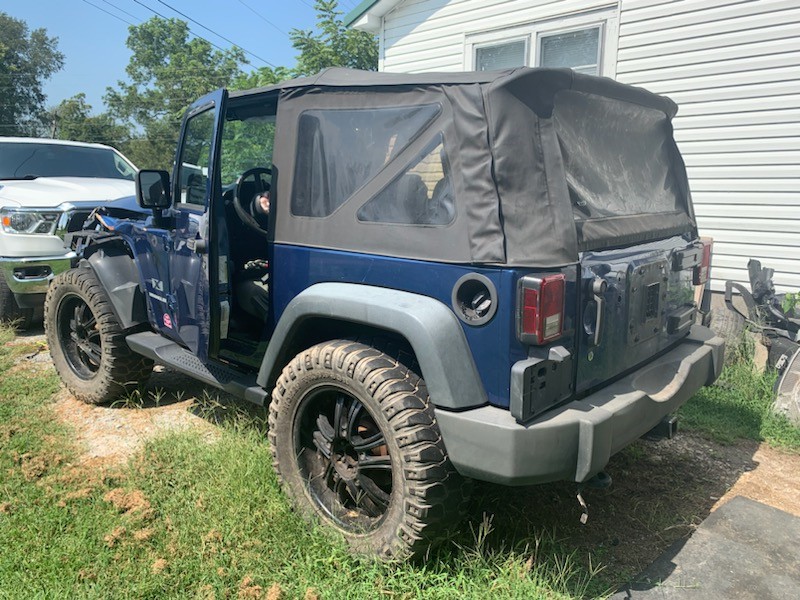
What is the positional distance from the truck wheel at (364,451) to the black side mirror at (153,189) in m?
1.52

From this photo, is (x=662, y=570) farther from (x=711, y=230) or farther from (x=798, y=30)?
(x=798, y=30)

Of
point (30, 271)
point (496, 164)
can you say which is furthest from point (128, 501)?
point (30, 271)

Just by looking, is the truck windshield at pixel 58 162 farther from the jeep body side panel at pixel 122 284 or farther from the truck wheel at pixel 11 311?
the jeep body side panel at pixel 122 284

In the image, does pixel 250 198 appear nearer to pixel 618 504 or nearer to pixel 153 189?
pixel 153 189

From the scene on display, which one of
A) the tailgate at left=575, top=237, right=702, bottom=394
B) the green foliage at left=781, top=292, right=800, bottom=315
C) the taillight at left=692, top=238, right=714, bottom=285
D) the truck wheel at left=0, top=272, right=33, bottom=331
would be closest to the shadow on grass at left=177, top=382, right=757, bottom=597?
the tailgate at left=575, top=237, right=702, bottom=394

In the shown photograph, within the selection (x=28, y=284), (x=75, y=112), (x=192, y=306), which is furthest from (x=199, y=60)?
(x=192, y=306)

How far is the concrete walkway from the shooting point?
264cm

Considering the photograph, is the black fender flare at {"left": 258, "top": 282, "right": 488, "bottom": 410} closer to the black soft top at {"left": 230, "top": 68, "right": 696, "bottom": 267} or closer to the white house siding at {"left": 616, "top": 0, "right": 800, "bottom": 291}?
the black soft top at {"left": 230, "top": 68, "right": 696, "bottom": 267}

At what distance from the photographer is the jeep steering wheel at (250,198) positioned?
151 inches

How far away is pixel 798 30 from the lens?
18.4 ft

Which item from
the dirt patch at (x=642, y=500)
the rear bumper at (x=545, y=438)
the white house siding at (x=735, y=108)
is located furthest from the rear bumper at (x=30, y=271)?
the white house siding at (x=735, y=108)

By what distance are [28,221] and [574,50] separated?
6434mm

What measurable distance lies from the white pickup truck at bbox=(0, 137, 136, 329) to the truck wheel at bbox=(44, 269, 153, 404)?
123 centimetres

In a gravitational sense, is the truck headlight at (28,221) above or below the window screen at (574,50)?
below
